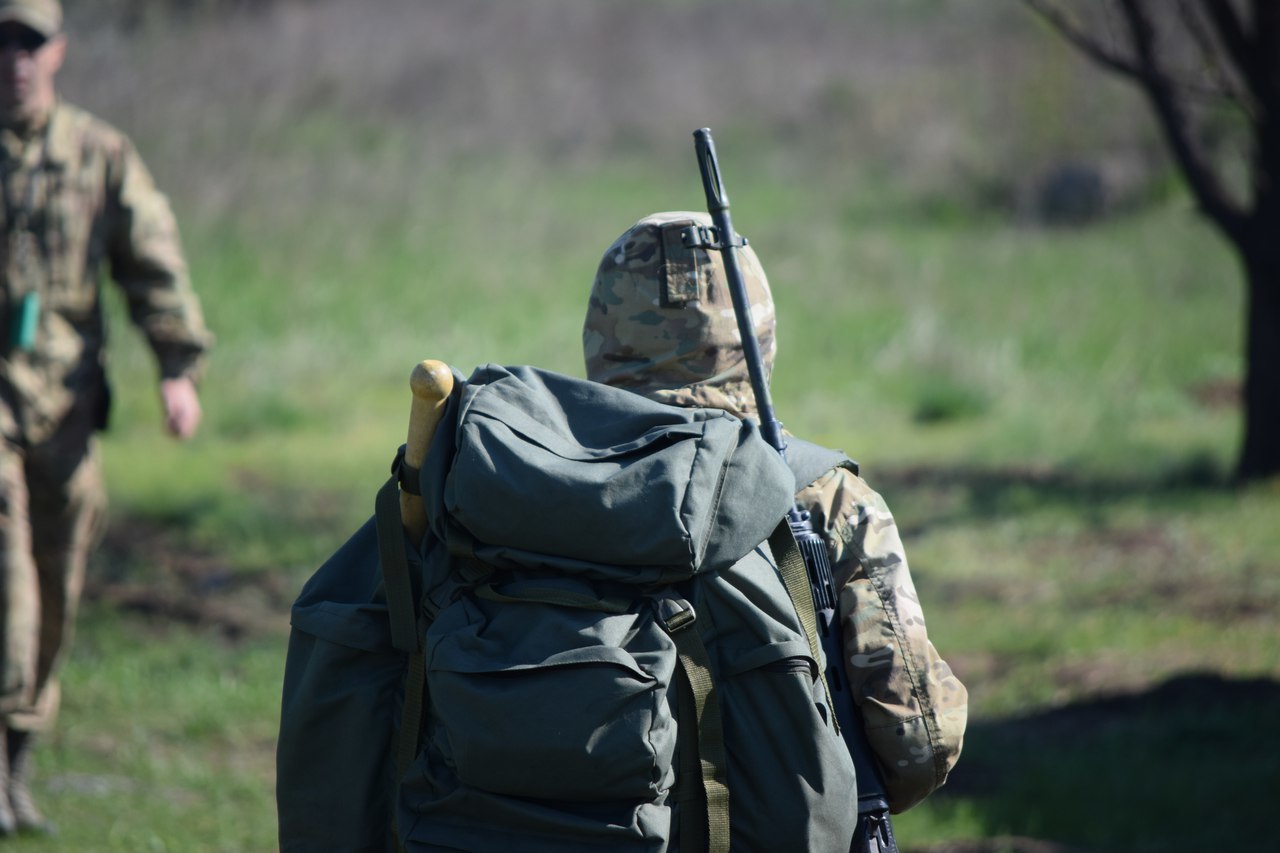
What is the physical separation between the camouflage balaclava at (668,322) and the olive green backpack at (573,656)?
0.73 ft

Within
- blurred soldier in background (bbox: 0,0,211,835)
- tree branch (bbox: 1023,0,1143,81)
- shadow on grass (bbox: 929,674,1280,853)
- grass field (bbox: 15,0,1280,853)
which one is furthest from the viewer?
tree branch (bbox: 1023,0,1143,81)

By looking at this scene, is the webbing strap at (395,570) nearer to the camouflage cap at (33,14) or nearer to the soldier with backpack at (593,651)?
the soldier with backpack at (593,651)

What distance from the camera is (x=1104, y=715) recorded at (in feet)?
17.4

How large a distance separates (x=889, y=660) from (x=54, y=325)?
301 cm

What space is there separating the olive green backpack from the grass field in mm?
2185

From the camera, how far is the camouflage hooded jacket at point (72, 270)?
4.30 meters

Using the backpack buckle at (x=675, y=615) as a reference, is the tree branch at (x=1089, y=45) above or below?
above

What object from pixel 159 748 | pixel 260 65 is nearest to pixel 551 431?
pixel 159 748

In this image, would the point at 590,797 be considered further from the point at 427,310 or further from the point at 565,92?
the point at 565,92

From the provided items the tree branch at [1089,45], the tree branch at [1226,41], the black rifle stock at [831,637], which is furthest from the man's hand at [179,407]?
the tree branch at [1226,41]

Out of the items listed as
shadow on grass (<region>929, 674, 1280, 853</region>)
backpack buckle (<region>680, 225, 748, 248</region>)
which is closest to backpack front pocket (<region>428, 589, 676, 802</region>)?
backpack buckle (<region>680, 225, 748, 248</region>)

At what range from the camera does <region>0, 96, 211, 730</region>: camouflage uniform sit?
14.0 ft

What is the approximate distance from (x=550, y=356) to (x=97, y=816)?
648cm

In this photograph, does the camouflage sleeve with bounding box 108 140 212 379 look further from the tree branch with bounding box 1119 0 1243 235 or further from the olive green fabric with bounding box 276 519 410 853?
the tree branch with bounding box 1119 0 1243 235
